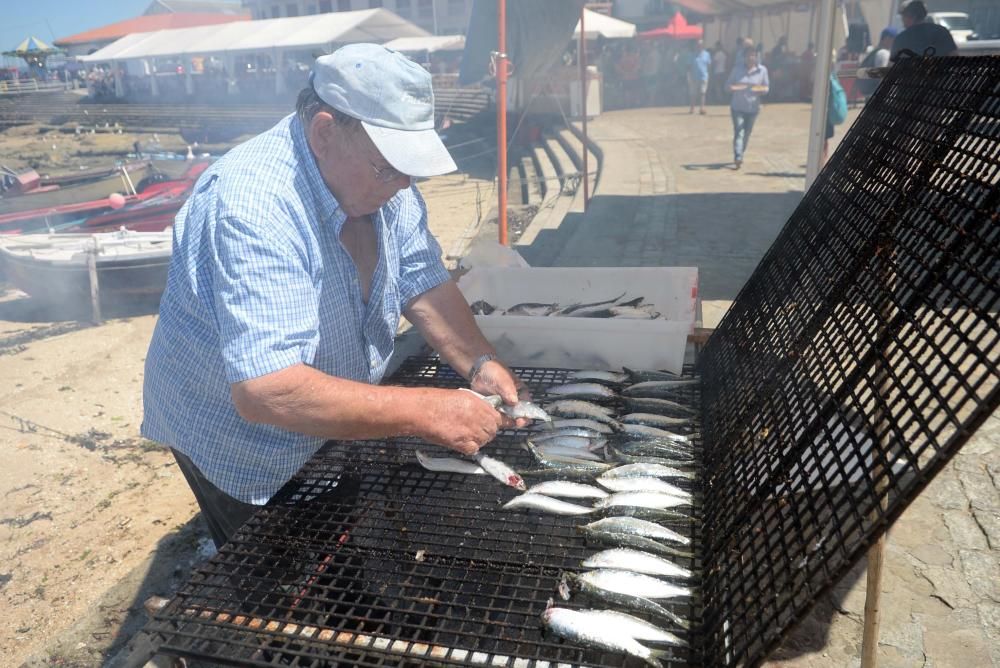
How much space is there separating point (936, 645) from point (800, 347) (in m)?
1.74

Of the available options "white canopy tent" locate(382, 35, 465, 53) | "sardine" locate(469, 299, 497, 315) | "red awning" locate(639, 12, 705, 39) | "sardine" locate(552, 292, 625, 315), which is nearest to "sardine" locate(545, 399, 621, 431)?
"sardine" locate(552, 292, 625, 315)

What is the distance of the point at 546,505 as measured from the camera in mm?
2500

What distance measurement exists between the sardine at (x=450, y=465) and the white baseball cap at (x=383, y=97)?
1.15m

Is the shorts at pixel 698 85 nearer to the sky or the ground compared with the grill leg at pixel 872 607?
nearer to the sky

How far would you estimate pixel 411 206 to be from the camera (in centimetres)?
323

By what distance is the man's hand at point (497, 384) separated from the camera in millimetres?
3146

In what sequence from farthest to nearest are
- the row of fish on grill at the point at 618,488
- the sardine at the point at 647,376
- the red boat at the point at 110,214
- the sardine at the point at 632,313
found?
the red boat at the point at 110,214 → the sardine at the point at 632,313 → the sardine at the point at 647,376 → the row of fish on grill at the point at 618,488

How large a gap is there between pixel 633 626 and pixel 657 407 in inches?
55.2

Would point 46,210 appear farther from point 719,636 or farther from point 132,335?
point 719,636

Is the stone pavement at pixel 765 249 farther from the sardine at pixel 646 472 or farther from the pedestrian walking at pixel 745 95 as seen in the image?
the sardine at pixel 646 472

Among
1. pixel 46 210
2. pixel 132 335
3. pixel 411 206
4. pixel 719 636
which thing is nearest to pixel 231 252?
pixel 411 206

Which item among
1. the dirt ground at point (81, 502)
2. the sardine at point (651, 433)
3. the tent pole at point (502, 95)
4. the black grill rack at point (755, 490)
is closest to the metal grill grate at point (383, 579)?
the black grill rack at point (755, 490)

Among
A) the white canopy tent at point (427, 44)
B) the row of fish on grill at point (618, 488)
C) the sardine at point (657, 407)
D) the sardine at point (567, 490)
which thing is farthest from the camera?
the white canopy tent at point (427, 44)

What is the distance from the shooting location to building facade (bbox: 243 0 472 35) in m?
53.7
